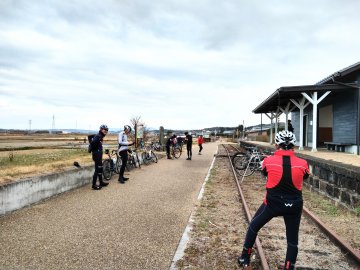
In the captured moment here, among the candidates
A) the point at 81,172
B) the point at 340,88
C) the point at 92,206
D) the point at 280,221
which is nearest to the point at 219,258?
the point at 280,221

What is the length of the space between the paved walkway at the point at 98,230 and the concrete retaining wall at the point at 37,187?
0.65 feet

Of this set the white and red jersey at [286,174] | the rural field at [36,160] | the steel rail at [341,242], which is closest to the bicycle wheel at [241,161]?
the rural field at [36,160]

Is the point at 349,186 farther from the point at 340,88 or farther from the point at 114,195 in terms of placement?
the point at 340,88

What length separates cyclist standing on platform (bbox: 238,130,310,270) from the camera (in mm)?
3605

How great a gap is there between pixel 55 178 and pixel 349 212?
679 centimetres

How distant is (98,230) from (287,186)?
3341mm

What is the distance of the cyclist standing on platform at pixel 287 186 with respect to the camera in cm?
361

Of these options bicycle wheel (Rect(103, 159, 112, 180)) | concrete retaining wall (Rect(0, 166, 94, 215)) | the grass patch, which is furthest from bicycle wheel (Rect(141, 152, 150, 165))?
concrete retaining wall (Rect(0, 166, 94, 215))

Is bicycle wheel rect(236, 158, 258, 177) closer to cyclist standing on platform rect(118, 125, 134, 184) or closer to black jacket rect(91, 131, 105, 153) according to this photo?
cyclist standing on platform rect(118, 125, 134, 184)

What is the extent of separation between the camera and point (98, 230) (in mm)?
5656

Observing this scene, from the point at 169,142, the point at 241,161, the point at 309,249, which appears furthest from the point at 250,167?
the point at 309,249

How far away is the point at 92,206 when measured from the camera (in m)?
7.46

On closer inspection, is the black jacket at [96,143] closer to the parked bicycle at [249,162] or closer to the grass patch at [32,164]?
the grass patch at [32,164]

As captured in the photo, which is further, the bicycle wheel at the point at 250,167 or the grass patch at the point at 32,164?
the bicycle wheel at the point at 250,167
